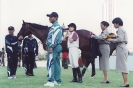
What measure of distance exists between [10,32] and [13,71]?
137 centimetres

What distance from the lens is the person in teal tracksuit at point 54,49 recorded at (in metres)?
7.11

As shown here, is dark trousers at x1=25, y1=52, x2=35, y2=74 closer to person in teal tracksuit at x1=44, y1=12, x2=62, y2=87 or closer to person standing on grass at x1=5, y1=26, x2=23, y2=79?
person standing on grass at x1=5, y1=26, x2=23, y2=79

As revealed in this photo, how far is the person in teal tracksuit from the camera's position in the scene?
7109 mm

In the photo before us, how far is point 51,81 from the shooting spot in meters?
7.14

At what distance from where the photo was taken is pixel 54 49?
23.7 ft

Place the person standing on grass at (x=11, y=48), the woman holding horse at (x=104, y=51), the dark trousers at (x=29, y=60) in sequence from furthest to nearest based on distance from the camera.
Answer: the dark trousers at (x=29, y=60)
the person standing on grass at (x=11, y=48)
the woman holding horse at (x=104, y=51)

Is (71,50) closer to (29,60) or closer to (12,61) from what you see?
(12,61)

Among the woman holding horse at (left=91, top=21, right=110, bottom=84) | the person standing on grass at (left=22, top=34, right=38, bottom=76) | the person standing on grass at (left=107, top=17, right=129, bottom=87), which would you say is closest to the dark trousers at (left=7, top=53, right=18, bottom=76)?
the person standing on grass at (left=22, top=34, right=38, bottom=76)

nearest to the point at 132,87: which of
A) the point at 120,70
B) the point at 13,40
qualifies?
the point at 120,70

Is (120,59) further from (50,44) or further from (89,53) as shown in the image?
(89,53)

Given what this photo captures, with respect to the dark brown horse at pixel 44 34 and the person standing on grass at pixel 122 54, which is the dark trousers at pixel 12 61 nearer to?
the dark brown horse at pixel 44 34

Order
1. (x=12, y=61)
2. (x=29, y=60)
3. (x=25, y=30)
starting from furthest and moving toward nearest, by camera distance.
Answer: (x=29, y=60) < (x=25, y=30) < (x=12, y=61)

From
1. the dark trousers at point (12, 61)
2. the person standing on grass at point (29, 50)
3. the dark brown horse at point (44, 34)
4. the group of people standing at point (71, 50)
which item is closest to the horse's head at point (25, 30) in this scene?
the dark brown horse at point (44, 34)

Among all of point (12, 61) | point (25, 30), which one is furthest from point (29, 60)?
point (25, 30)
